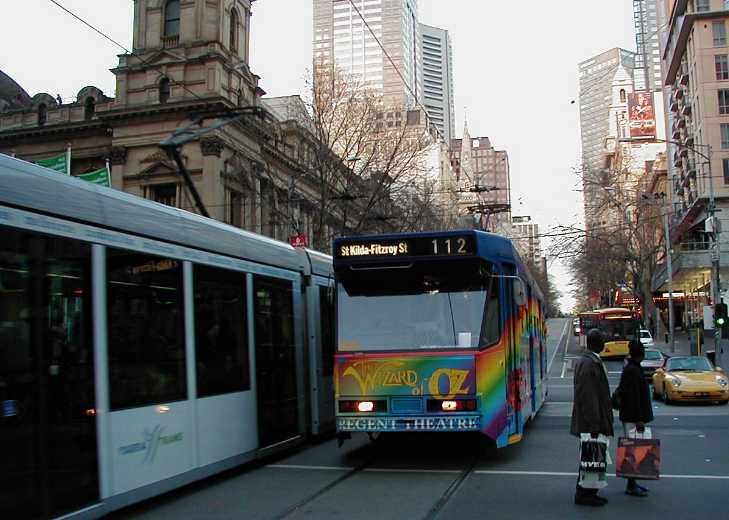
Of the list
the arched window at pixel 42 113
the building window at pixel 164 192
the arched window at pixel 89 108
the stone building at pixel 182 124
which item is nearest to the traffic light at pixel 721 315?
the stone building at pixel 182 124

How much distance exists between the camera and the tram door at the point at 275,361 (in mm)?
10180

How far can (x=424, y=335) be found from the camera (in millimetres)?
9805

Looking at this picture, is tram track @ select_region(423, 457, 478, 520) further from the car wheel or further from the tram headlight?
the car wheel

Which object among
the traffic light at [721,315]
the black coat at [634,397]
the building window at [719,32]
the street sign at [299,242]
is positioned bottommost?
the black coat at [634,397]

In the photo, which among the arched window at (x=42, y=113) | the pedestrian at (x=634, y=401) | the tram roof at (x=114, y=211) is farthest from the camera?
the arched window at (x=42, y=113)

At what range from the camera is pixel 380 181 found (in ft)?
96.2

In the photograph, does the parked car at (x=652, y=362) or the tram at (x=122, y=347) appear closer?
the tram at (x=122, y=347)

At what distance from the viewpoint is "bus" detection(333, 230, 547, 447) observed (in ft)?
30.9

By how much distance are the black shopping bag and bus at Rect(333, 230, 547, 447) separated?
1762 millimetres

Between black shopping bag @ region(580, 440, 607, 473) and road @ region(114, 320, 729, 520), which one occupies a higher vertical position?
black shopping bag @ region(580, 440, 607, 473)

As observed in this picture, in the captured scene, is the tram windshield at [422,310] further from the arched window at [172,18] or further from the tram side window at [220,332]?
the arched window at [172,18]

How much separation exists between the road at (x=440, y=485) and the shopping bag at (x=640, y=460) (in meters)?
0.29

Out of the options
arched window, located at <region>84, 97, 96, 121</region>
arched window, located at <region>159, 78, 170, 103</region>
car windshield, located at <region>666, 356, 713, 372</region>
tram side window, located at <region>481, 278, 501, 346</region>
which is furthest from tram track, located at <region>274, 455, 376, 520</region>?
arched window, located at <region>84, 97, 96, 121</region>

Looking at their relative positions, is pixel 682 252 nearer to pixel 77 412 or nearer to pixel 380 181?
pixel 380 181
